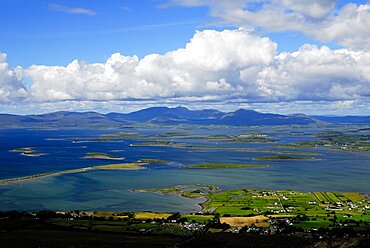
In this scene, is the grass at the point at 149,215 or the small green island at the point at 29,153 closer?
the grass at the point at 149,215

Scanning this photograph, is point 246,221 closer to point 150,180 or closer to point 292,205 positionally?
point 292,205

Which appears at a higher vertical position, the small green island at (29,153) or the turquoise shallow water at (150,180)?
the small green island at (29,153)

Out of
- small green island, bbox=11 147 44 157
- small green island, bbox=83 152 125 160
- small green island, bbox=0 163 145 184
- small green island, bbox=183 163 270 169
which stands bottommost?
small green island, bbox=183 163 270 169

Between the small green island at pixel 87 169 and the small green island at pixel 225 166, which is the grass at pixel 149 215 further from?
the small green island at pixel 225 166

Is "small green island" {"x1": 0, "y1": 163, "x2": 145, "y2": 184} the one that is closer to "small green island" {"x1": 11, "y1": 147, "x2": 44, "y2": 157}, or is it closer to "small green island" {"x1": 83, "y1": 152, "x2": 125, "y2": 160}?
"small green island" {"x1": 83, "y1": 152, "x2": 125, "y2": 160}

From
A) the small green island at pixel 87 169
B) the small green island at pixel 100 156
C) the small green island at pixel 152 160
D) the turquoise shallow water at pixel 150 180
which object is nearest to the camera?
the turquoise shallow water at pixel 150 180

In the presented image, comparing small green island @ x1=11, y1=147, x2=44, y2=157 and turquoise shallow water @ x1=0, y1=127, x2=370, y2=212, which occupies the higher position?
small green island @ x1=11, y1=147, x2=44, y2=157

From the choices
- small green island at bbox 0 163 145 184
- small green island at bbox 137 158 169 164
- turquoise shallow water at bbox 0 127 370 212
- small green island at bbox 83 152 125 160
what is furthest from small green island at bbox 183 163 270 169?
small green island at bbox 83 152 125 160

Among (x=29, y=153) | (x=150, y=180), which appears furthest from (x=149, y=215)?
(x=29, y=153)

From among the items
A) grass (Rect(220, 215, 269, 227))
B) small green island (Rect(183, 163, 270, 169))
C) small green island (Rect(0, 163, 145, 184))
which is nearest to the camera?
grass (Rect(220, 215, 269, 227))

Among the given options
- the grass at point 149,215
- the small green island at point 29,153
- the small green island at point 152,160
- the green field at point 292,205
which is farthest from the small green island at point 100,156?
the grass at point 149,215

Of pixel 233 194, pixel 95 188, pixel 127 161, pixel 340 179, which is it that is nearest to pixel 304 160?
pixel 340 179

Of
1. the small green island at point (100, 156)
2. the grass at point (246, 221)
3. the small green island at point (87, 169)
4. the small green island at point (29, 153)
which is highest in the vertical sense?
the small green island at point (29, 153)
